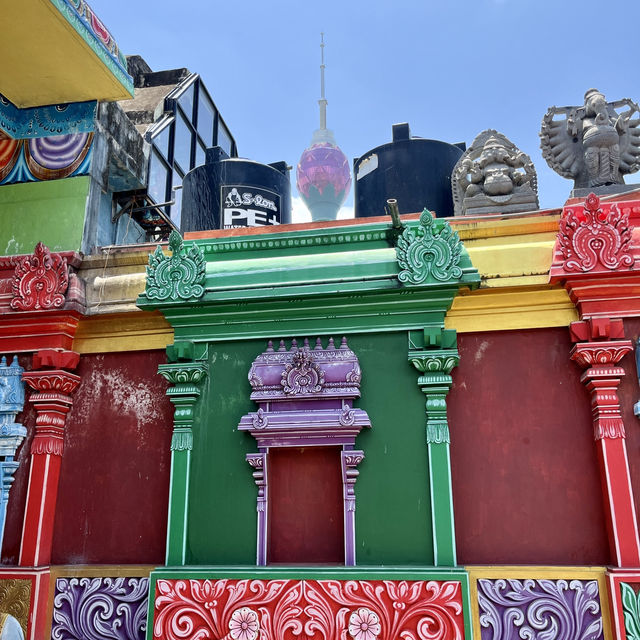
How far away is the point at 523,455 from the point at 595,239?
1.95 metres

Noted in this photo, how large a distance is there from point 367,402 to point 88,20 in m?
5.30

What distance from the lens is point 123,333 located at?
679 cm

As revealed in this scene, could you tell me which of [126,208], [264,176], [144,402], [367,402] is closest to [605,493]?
[367,402]

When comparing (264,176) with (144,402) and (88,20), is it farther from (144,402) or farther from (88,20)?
(144,402)

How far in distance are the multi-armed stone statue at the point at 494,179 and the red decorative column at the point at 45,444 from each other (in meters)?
4.35

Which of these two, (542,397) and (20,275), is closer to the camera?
(542,397)

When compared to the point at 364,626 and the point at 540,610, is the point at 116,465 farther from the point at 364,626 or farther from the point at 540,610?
the point at 540,610

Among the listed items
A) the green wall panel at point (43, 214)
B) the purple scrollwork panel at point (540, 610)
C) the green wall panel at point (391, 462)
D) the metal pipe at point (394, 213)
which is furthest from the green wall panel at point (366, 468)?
the green wall panel at point (43, 214)

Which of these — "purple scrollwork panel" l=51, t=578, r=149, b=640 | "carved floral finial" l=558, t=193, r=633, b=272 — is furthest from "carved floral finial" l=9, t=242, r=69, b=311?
"carved floral finial" l=558, t=193, r=633, b=272

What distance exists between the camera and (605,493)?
5.41 m

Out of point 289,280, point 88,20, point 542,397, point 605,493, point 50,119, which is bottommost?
point 605,493

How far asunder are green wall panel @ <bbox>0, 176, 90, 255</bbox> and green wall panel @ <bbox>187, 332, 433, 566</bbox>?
2.53 meters

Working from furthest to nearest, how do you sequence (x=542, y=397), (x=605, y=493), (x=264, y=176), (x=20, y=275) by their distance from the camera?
(x=264, y=176) < (x=20, y=275) < (x=542, y=397) < (x=605, y=493)

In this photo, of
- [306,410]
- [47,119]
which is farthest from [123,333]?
[47,119]
